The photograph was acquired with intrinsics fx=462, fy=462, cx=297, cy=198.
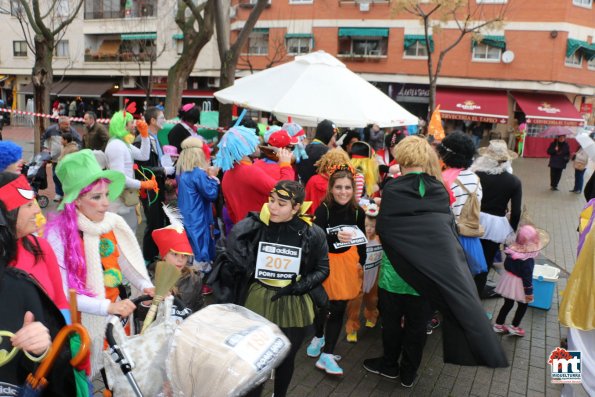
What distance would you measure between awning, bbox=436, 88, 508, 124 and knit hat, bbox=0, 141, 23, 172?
25288 millimetres

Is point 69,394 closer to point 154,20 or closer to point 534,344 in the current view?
point 534,344

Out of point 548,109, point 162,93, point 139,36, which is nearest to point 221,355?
point 548,109

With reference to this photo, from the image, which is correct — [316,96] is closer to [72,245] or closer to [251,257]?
→ [251,257]

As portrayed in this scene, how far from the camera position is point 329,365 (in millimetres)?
4055

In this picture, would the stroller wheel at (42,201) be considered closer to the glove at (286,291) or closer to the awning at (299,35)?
the glove at (286,291)

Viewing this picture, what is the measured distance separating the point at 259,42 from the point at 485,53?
14.2m

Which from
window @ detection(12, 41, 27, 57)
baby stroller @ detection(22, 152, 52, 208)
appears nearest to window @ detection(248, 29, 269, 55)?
window @ detection(12, 41, 27, 57)

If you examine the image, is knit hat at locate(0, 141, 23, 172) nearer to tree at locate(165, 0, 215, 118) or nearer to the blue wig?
the blue wig

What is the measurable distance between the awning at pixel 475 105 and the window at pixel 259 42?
38.4ft

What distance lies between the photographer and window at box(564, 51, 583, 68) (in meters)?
25.2

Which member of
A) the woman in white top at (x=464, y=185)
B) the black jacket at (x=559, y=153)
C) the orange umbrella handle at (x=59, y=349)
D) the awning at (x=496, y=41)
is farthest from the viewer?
the awning at (x=496, y=41)

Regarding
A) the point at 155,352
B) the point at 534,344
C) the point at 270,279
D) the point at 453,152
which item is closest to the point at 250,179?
the point at 270,279

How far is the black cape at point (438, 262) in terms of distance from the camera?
3266 millimetres

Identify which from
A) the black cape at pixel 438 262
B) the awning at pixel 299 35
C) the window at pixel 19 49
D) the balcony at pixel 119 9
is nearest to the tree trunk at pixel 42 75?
the black cape at pixel 438 262
